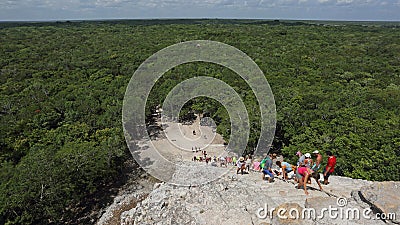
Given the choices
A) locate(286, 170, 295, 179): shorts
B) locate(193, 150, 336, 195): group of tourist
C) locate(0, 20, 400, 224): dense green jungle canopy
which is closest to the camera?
locate(193, 150, 336, 195): group of tourist

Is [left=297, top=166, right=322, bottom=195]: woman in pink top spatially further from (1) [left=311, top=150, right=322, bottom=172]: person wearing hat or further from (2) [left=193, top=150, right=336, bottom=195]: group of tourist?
(1) [left=311, top=150, right=322, bottom=172]: person wearing hat

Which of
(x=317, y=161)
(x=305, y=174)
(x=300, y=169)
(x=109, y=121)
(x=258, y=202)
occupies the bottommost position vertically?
(x=109, y=121)

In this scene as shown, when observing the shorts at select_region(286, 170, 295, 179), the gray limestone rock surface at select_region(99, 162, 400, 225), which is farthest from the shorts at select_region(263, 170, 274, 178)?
the shorts at select_region(286, 170, 295, 179)

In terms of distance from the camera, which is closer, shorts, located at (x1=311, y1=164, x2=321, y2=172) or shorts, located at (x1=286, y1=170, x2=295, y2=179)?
shorts, located at (x1=311, y1=164, x2=321, y2=172)

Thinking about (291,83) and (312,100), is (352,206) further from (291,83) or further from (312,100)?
(291,83)

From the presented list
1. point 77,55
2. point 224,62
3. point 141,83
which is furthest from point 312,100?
point 77,55

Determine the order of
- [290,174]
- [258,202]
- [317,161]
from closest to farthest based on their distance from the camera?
[317,161] → [258,202] → [290,174]

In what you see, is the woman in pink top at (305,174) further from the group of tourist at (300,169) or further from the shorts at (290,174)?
the shorts at (290,174)

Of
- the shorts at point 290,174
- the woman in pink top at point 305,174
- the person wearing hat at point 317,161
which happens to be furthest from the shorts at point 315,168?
the shorts at point 290,174

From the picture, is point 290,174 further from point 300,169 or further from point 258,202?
point 258,202

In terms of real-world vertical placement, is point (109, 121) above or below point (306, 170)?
below

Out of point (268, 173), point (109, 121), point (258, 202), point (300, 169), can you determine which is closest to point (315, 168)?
point (300, 169)
